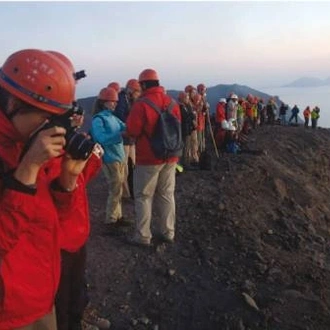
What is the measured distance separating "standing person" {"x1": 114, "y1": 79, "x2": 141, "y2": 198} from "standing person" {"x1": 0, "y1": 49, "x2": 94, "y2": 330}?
6031mm

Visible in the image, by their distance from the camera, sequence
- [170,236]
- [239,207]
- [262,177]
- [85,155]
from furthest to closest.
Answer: [262,177]
[239,207]
[170,236]
[85,155]

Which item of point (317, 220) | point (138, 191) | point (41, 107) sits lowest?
point (317, 220)

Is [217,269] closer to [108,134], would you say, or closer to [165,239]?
[165,239]

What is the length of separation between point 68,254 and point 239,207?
20.0ft

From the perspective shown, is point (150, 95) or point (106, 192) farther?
point (106, 192)

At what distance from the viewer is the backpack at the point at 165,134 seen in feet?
21.2

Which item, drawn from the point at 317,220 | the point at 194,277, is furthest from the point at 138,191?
the point at 317,220

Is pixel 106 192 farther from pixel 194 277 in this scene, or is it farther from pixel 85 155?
pixel 85 155

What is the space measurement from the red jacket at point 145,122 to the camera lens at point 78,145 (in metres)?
4.00

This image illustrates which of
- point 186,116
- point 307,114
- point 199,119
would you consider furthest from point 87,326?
point 307,114

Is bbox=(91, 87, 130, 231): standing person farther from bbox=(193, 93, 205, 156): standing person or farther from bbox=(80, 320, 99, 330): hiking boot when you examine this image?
bbox=(193, 93, 205, 156): standing person

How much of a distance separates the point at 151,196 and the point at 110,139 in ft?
3.58

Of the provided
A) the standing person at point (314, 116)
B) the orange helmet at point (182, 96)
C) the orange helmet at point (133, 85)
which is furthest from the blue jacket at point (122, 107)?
the standing person at point (314, 116)

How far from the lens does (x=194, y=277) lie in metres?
6.16
